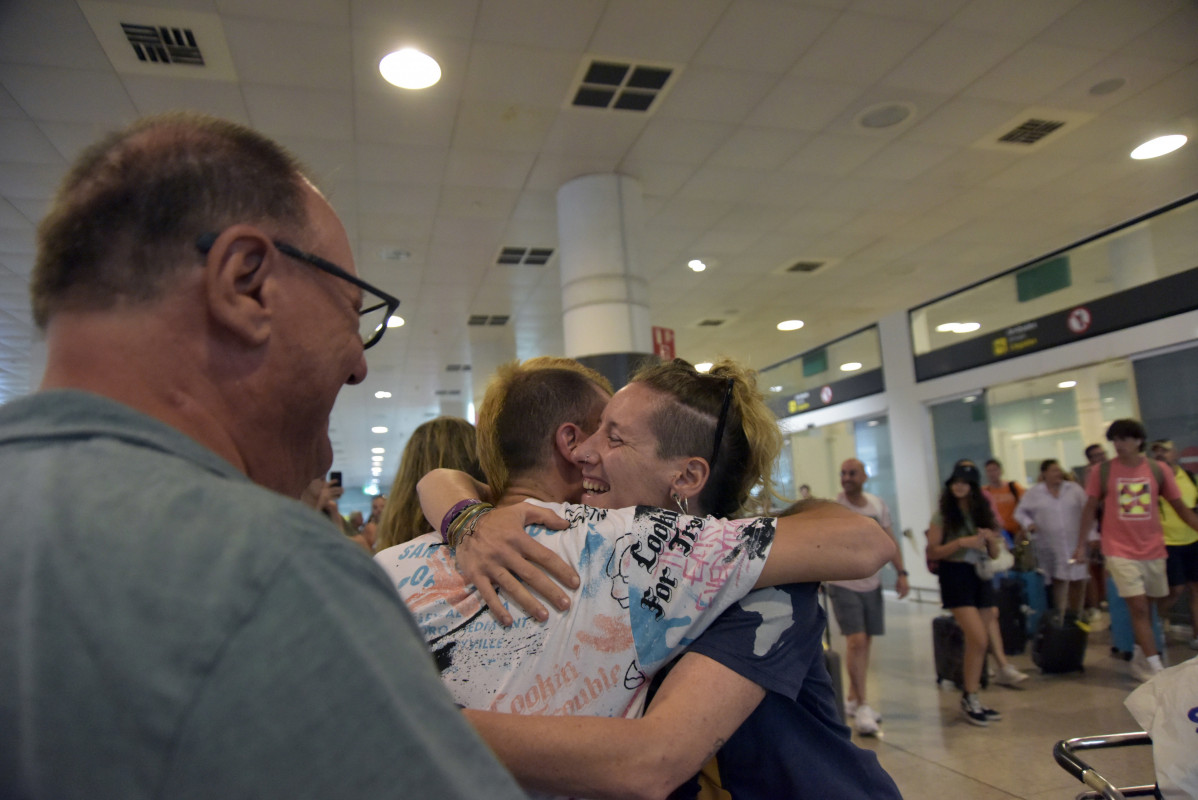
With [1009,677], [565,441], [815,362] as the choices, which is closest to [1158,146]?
[1009,677]

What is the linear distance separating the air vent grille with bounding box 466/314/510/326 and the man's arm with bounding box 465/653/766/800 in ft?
30.5

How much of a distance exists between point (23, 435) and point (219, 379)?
169 millimetres

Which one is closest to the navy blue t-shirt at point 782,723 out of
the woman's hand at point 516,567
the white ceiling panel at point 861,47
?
the woman's hand at point 516,567

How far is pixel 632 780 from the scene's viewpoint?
1.01 m

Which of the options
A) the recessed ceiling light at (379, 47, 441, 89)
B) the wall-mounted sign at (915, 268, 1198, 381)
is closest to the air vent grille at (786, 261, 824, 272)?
the wall-mounted sign at (915, 268, 1198, 381)

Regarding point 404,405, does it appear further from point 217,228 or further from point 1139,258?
point 217,228

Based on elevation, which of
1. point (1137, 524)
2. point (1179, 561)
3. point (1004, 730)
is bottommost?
point (1004, 730)

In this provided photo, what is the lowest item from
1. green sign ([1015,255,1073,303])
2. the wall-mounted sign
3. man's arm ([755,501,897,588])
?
man's arm ([755,501,897,588])

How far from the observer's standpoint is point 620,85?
4.82 meters

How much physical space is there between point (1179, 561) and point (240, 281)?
7325 millimetres

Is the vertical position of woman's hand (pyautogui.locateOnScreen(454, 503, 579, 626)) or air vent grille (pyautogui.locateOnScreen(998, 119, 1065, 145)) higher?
air vent grille (pyautogui.locateOnScreen(998, 119, 1065, 145))

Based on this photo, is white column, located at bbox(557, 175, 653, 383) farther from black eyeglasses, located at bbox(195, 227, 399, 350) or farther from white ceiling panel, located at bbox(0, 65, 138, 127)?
black eyeglasses, located at bbox(195, 227, 399, 350)

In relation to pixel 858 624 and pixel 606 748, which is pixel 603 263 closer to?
pixel 858 624

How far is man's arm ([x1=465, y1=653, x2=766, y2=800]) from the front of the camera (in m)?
1.00
